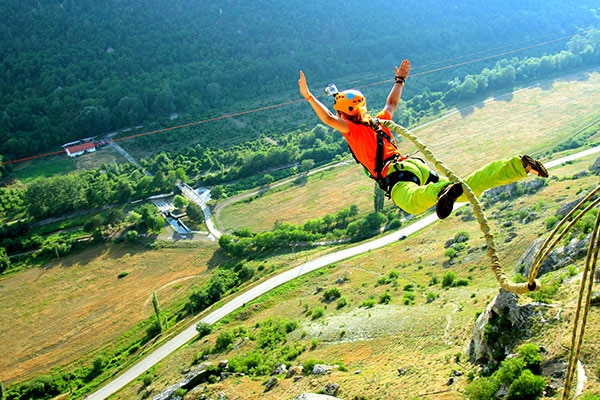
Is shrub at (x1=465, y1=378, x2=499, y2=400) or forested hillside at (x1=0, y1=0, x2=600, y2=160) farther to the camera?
forested hillside at (x1=0, y1=0, x2=600, y2=160)

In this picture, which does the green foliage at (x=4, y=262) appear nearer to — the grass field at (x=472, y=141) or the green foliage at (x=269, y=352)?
the grass field at (x=472, y=141)

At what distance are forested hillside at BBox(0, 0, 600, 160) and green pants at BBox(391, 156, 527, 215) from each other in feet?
179

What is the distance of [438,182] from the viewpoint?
25.0 ft

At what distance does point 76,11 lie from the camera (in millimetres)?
89188

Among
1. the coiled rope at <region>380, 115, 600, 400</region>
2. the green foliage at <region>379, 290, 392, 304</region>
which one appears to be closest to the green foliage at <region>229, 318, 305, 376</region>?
the green foliage at <region>379, 290, 392, 304</region>

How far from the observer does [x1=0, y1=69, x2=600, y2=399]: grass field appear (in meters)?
19.0

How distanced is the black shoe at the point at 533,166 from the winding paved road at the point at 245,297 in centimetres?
2822

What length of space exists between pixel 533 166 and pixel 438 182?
1.50 metres

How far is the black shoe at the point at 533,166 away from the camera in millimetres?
6420

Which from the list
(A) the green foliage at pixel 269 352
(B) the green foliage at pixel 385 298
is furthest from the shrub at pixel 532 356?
(B) the green foliage at pixel 385 298

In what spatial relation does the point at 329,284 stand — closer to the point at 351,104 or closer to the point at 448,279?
the point at 448,279

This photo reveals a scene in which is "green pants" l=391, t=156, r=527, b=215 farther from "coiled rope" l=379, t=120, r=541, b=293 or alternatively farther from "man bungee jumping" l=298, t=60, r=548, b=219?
"coiled rope" l=379, t=120, r=541, b=293

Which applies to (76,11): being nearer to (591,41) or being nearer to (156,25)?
(156,25)

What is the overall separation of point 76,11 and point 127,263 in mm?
65794
